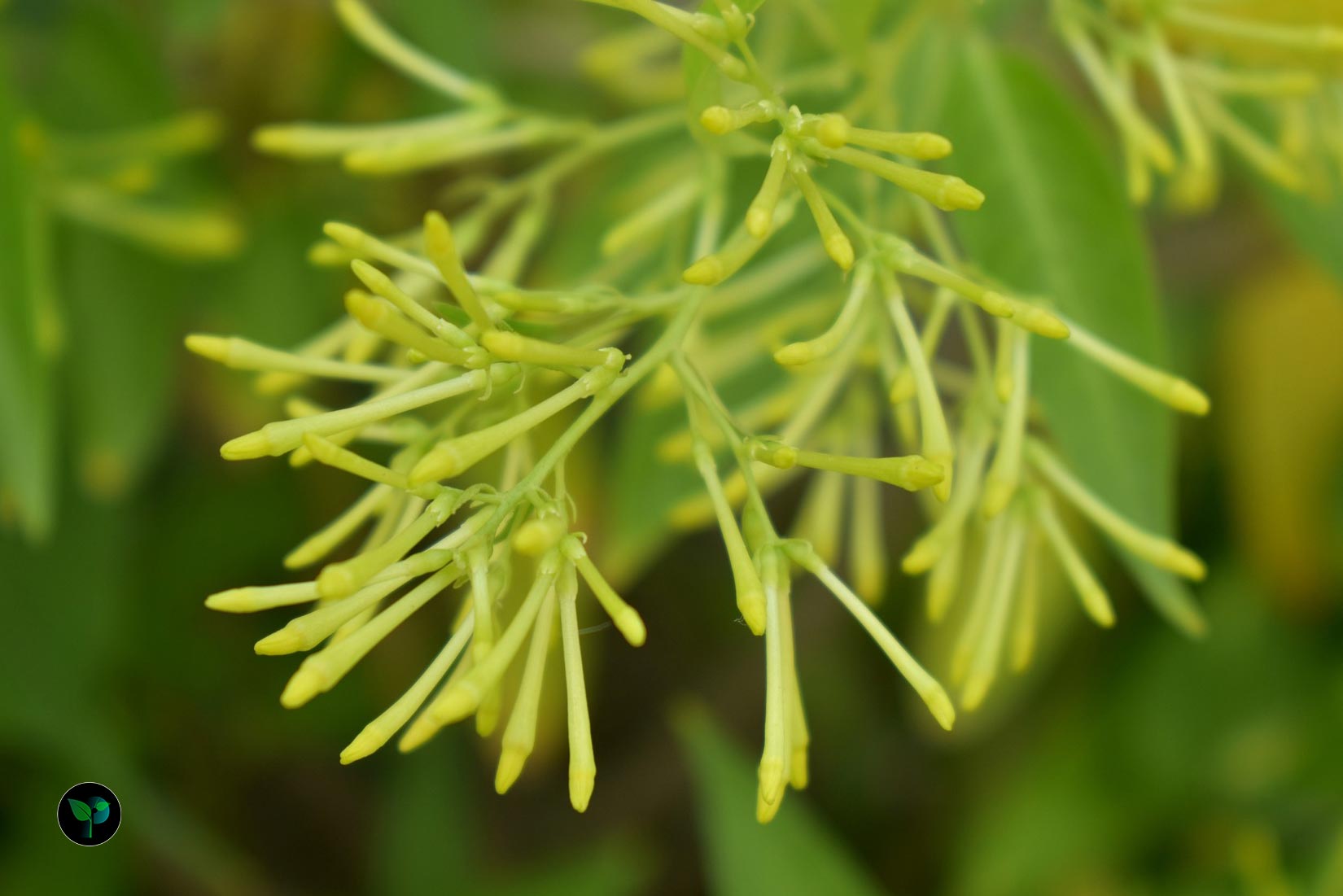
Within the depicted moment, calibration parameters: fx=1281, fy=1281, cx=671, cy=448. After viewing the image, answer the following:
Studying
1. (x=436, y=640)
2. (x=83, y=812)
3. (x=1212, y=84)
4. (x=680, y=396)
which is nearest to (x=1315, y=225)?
(x=1212, y=84)

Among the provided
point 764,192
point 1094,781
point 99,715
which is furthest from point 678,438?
point 1094,781

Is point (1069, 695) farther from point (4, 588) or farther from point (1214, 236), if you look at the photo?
point (4, 588)

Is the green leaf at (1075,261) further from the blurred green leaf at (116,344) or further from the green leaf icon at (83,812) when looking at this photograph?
the green leaf icon at (83,812)

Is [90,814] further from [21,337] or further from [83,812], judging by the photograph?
[21,337]

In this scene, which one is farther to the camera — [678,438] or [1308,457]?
[1308,457]

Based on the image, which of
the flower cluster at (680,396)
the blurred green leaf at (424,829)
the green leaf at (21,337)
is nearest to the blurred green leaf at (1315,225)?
the flower cluster at (680,396)

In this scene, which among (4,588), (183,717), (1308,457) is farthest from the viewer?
(183,717)
